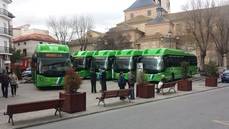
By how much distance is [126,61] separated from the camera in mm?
35781

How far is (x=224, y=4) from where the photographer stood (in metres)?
50.4

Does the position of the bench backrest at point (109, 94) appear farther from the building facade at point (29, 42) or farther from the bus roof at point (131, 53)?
the building facade at point (29, 42)

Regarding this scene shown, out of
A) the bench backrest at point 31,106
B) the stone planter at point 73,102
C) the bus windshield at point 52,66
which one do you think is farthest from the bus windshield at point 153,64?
the bench backrest at point 31,106

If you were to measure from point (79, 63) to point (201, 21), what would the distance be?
1816 cm

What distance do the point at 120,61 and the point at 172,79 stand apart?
223 inches

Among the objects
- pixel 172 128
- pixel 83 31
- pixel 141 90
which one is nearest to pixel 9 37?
pixel 83 31

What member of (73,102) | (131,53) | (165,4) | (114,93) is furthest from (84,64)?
(165,4)

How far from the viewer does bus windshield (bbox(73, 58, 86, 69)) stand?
41531mm

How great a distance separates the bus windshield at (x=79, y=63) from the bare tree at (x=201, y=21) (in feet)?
53.6

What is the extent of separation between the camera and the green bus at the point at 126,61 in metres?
35.3

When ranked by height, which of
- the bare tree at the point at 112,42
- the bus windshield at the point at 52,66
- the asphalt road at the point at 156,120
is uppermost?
the bare tree at the point at 112,42

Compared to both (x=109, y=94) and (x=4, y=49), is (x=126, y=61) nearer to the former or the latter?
(x=109, y=94)

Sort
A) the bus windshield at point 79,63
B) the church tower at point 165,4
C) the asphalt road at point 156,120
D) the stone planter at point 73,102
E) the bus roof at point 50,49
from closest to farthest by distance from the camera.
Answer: the asphalt road at point 156,120, the stone planter at point 73,102, the bus roof at point 50,49, the bus windshield at point 79,63, the church tower at point 165,4

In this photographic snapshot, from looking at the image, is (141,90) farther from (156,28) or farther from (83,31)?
(156,28)
